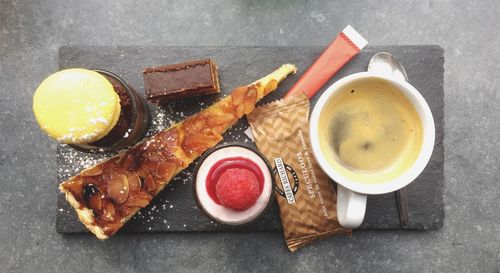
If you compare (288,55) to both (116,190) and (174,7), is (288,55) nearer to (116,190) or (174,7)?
(174,7)

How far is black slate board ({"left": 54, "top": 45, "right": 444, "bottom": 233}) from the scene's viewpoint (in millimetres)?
940

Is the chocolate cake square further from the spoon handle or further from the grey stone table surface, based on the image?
the spoon handle

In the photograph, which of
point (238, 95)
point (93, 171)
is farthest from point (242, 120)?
Answer: point (93, 171)

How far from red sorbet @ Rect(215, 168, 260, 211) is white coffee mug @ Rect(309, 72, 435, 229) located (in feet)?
0.38

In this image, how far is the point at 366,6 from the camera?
1023 mm

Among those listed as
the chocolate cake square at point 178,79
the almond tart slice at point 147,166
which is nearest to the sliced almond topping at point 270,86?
the almond tart slice at point 147,166

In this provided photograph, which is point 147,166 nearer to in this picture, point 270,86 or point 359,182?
point 270,86

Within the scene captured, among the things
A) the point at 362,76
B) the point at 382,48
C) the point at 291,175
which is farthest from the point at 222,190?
the point at 382,48

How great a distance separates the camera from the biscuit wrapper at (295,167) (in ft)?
3.02

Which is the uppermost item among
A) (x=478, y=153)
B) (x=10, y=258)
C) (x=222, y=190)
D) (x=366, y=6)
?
(x=366, y=6)

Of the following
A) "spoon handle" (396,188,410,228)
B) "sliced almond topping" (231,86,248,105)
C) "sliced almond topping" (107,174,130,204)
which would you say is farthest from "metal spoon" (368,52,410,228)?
"sliced almond topping" (107,174,130,204)

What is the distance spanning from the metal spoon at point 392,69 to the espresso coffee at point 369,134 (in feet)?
0.35

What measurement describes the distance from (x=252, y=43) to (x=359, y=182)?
1.25ft

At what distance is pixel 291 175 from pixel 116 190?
0.32 metres
